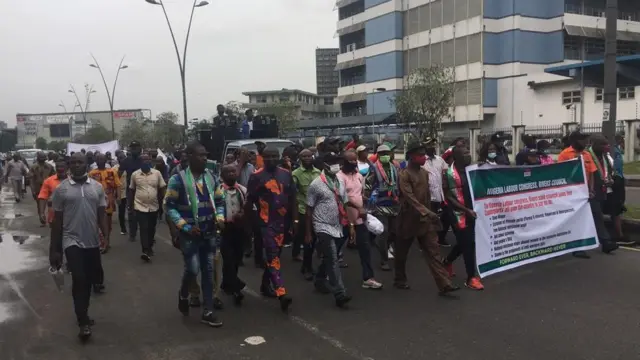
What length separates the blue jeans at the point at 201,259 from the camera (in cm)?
590

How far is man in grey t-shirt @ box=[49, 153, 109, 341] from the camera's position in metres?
5.55

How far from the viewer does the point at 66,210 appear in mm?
5613

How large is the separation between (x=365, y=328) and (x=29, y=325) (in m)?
3.54

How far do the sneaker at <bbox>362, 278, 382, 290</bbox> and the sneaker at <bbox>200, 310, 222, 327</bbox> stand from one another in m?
2.09

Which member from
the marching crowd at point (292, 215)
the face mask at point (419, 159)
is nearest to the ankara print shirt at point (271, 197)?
the marching crowd at point (292, 215)

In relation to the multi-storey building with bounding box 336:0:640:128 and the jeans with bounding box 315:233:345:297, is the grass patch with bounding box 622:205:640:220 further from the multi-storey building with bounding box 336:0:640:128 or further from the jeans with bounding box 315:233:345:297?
the multi-storey building with bounding box 336:0:640:128

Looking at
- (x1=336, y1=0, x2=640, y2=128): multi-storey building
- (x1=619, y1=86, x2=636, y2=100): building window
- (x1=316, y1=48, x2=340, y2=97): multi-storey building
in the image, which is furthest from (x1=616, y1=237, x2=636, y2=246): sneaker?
(x1=316, y1=48, x2=340, y2=97): multi-storey building

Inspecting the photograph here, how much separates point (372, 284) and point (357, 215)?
0.91 m

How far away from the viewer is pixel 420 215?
22.0 ft

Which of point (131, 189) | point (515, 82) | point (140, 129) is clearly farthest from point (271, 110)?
point (131, 189)

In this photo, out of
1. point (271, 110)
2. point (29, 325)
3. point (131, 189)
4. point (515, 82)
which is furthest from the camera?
point (271, 110)

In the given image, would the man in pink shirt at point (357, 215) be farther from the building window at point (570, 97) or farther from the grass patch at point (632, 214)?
the building window at point (570, 97)

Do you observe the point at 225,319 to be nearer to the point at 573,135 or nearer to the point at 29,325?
the point at 29,325

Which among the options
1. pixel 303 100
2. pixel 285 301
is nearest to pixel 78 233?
pixel 285 301
